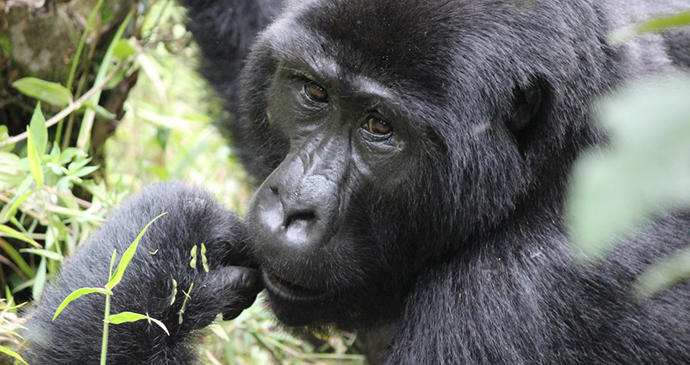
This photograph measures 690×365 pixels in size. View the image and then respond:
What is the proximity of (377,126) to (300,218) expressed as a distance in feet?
1.56

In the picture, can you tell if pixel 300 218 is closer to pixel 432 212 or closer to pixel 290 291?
pixel 290 291

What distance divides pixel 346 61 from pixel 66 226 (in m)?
1.82

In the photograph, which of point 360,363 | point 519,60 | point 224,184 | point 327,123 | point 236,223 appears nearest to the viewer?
point 519,60

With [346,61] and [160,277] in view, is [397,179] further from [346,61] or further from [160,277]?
[160,277]

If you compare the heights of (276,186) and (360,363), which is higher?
(276,186)

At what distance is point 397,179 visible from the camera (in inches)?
108

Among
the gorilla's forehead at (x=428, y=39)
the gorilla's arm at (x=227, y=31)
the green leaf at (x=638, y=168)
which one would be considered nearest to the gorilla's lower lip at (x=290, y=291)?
the gorilla's forehead at (x=428, y=39)

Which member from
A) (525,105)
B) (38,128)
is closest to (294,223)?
(525,105)

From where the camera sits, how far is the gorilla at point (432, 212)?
104 inches

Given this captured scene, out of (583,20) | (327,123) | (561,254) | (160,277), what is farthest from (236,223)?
(583,20)

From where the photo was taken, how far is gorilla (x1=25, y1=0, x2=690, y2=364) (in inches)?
104

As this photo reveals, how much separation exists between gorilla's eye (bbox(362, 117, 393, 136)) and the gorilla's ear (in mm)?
458

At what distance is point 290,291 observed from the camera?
2896 mm

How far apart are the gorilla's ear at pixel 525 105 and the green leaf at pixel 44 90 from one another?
2192 millimetres
